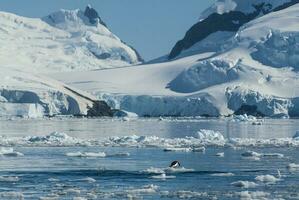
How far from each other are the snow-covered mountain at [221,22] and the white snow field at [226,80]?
1919 centimetres

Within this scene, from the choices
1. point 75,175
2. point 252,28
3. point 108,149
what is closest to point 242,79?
point 252,28

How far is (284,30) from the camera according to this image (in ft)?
414

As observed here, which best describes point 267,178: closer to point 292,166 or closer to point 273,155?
point 292,166

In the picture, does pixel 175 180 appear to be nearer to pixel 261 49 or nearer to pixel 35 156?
pixel 35 156

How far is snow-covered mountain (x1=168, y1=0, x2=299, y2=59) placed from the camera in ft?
569

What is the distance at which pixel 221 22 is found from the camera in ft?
575

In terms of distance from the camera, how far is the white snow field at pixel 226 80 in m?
108

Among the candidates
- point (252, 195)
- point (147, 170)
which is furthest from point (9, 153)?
point (252, 195)

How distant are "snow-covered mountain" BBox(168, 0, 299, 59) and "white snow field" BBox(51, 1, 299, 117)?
19192 millimetres

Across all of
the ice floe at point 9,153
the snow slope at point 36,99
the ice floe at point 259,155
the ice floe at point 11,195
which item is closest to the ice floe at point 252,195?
the ice floe at point 11,195

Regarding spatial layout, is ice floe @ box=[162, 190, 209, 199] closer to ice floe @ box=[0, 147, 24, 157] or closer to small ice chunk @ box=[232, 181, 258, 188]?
small ice chunk @ box=[232, 181, 258, 188]

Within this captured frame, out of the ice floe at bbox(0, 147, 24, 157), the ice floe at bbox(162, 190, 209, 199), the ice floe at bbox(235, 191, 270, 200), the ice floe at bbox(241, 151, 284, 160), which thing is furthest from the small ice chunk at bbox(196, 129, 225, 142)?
the ice floe at bbox(235, 191, 270, 200)

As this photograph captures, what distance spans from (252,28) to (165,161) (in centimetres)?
10751

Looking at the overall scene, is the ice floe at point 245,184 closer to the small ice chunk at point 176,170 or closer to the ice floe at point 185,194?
the ice floe at point 185,194
